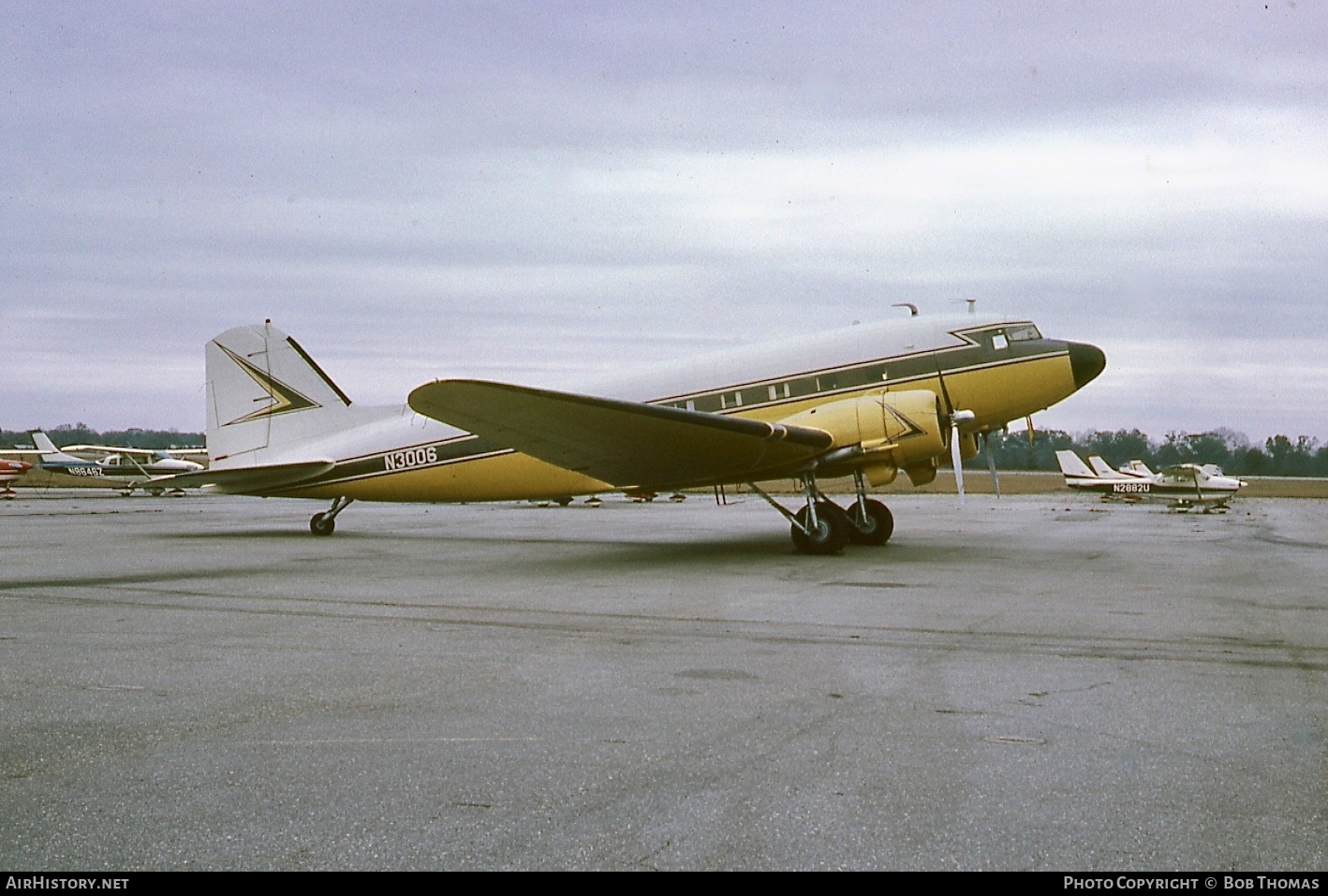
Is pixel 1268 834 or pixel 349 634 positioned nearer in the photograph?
pixel 1268 834

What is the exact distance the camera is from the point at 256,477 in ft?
74.2

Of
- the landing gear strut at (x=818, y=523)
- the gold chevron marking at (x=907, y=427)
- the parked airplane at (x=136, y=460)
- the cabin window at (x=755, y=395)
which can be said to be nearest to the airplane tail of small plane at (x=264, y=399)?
the cabin window at (x=755, y=395)

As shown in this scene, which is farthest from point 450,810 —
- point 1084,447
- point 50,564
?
point 1084,447

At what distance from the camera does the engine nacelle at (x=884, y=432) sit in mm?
17047

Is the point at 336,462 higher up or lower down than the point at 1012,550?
higher up

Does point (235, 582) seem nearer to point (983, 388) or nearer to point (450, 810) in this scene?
point (450, 810)

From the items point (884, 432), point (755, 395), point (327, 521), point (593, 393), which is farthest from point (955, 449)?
point (327, 521)

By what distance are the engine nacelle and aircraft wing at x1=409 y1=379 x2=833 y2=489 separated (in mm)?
338

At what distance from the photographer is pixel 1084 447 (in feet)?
334

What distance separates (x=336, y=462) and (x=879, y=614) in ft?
50.5

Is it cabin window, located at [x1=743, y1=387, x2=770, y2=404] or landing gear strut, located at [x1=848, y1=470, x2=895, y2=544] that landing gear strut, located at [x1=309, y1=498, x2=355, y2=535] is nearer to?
cabin window, located at [x1=743, y1=387, x2=770, y2=404]

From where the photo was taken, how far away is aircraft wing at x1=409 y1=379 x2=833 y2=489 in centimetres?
1456

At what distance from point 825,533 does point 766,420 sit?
97.2 inches

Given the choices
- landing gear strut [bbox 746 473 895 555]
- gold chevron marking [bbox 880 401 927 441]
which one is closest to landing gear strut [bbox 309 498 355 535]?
landing gear strut [bbox 746 473 895 555]
